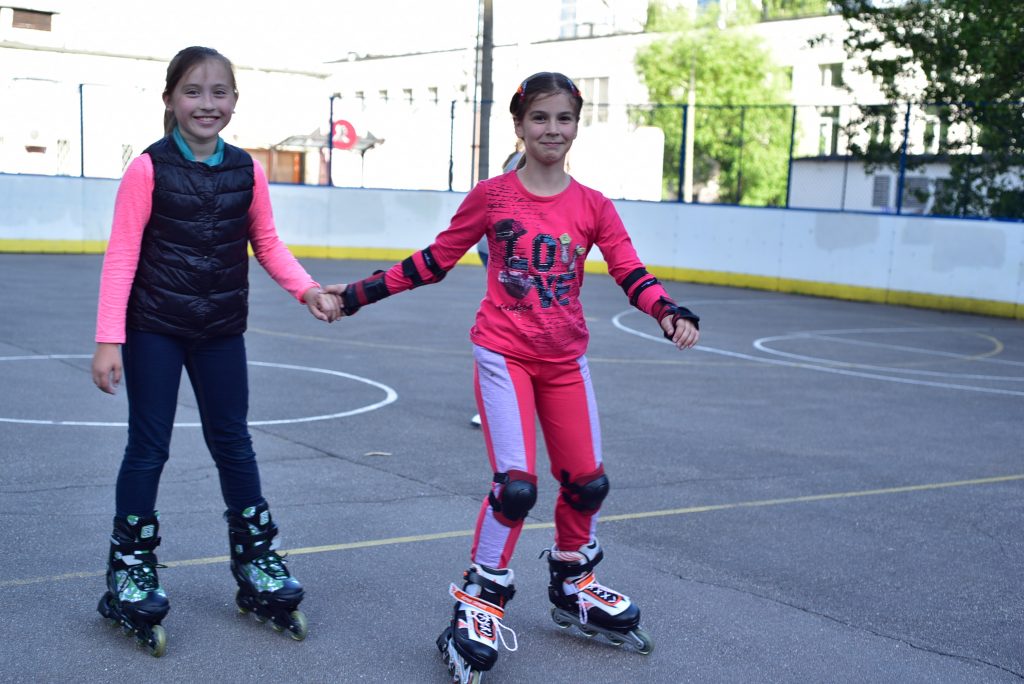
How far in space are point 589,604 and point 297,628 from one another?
99cm

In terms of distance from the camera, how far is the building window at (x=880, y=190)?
883 inches

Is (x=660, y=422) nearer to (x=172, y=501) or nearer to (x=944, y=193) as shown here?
(x=172, y=501)

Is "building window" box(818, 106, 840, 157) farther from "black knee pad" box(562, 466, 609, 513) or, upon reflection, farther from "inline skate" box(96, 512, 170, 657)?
"inline skate" box(96, 512, 170, 657)

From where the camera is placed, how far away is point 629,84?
63.2 meters

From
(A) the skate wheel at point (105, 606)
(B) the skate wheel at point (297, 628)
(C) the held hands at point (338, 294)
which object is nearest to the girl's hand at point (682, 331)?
(C) the held hands at point (338, 294)

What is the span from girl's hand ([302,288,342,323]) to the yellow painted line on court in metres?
1.29

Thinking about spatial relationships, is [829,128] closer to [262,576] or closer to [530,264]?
[530,264]

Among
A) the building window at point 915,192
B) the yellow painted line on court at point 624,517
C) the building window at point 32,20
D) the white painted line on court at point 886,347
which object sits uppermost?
the building window at point 32,20

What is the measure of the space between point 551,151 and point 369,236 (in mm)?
20706

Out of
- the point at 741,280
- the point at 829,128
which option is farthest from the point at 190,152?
the point at 829,128

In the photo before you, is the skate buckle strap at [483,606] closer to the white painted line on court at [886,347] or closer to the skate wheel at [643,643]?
the skate wheel at [643,643]

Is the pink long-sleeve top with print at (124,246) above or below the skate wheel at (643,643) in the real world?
above

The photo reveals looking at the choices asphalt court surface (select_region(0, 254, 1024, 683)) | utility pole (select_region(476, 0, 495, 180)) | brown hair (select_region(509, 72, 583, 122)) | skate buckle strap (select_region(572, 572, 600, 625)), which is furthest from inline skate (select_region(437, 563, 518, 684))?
utility pole (select_region(476, 0, 495, 180))

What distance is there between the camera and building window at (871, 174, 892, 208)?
73.6 ft
